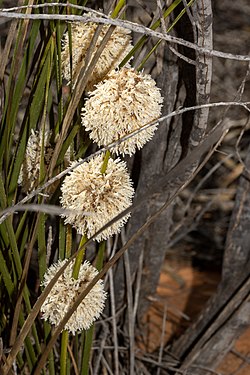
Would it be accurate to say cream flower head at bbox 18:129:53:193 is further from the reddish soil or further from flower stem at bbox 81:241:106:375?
the reddish soil

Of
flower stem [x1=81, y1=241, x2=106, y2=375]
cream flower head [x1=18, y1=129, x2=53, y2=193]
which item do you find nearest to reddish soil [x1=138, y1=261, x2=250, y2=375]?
flower stem [x1=81, y1=241, x2=106, y2=375]

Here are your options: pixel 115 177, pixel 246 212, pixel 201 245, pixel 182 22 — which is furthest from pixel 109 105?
pixel 201 245

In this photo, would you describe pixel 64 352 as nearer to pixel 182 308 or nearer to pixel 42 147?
pixel 42 147

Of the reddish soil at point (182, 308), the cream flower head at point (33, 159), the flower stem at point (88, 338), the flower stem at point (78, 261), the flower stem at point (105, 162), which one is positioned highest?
the flower stem at point (105, 162)

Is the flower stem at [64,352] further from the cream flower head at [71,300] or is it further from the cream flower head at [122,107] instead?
the cream flower head at [122,107]

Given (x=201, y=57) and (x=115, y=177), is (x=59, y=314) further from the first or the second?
(x=201, y=57)

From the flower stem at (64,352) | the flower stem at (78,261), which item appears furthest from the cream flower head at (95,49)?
the flower stem at (64,352)

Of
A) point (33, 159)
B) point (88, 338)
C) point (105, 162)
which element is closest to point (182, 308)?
point (88, 338)

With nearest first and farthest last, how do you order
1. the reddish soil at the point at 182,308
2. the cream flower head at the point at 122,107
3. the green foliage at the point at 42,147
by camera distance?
1. the cream flower head at the point at 122,107
2. the green foliage at the point at 42,147
3. the reddish soil at the point at 182,308
